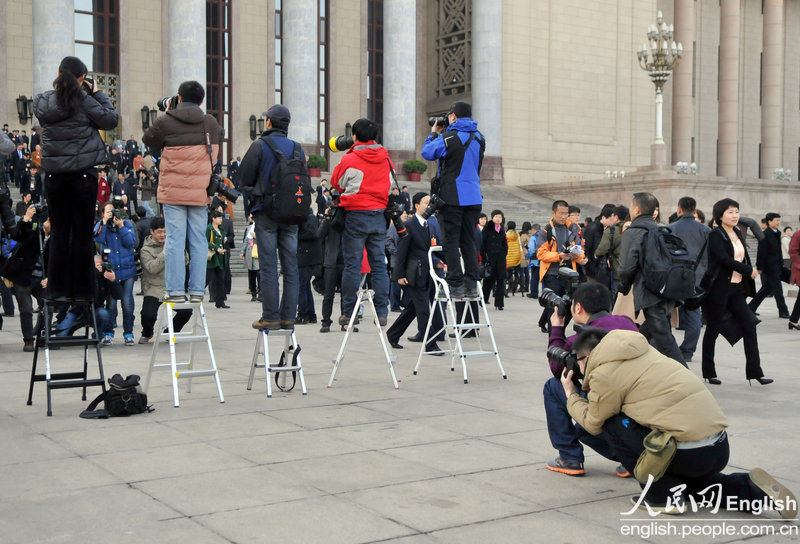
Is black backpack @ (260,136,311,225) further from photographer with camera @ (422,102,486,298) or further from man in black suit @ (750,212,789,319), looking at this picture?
man in black suit @ (750,212,789,319)

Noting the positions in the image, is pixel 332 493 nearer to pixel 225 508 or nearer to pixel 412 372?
pixel 225 508

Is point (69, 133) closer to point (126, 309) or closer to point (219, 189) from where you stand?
point (219, 189)

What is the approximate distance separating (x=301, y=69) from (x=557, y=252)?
907 inches

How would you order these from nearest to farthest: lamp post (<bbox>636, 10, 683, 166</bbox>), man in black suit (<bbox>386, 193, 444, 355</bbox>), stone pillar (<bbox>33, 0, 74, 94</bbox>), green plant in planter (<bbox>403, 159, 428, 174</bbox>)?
1. man in black suit (<bbox>386, 193, 444, 355</bbox>)
2. stone pillar (<bbox>33, 0, 74, 94</bbox>)
3. lamp post (<bbox>636, 10, 683, 166</bbox>)
4. green plant in planter (<bbox>403, 159, 428, 174</bbox>)

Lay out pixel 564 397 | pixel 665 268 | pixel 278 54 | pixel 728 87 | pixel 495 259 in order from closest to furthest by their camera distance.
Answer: pixel 564 397 < pixel 665 268 < pixel 495 259 < pixel 278 54 < pixel 728 87

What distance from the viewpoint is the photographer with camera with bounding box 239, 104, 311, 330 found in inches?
313

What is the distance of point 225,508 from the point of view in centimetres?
492

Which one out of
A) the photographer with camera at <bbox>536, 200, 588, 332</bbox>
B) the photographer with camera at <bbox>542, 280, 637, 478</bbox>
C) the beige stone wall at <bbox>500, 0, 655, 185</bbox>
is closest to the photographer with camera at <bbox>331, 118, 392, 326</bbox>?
the photographer with camera at <bbox>542, 280, 637, 478</bbox>

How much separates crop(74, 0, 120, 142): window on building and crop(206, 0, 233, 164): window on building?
332 centimetres

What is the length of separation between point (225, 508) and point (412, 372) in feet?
15.8

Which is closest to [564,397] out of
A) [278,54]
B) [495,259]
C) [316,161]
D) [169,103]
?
[169,103]

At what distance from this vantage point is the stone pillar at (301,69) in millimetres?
35000

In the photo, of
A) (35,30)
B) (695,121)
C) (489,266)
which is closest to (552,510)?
(489,266)

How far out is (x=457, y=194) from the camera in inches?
363
